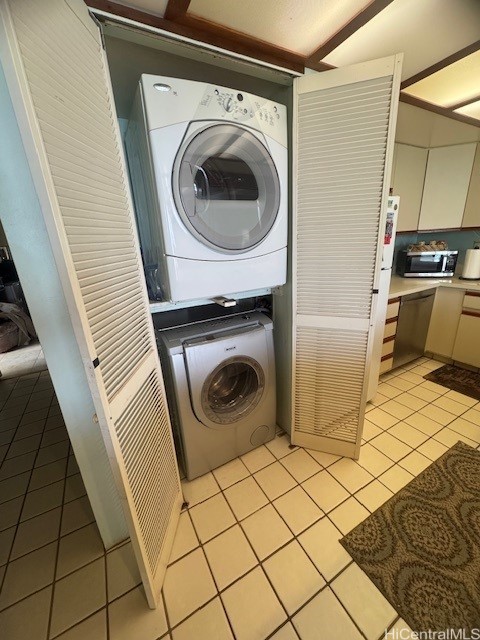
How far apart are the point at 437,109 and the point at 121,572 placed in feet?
11.1

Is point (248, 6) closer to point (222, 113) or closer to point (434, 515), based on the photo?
point (222, 113)

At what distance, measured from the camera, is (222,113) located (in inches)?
40.1

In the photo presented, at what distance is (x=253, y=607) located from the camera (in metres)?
1.00

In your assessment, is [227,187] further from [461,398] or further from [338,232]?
[461,398]

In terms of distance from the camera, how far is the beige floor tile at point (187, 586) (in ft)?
3.28

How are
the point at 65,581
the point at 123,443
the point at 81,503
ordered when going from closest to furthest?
the point at 123,443, the point at 65,581, the point at 81,503

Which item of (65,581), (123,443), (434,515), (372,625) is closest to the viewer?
(123,443)

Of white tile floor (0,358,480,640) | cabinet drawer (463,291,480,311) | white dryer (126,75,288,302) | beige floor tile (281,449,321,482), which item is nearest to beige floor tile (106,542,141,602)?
white tile floor (0,358,480,640)

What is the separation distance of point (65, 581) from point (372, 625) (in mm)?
1287

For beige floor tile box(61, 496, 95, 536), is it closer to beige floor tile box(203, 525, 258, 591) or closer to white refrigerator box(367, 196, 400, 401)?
beige floor tile box(203, 525, 258, 591)

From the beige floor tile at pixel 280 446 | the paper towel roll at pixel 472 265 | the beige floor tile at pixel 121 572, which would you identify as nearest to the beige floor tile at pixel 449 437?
the beige floor tile at pixel 280 446

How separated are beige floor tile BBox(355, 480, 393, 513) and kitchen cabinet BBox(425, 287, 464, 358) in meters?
1.86

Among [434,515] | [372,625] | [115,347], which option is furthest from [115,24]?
[434,515]

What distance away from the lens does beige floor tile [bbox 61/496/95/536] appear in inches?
51.5
